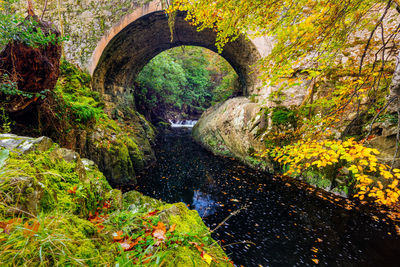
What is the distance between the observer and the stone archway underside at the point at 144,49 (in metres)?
7.69

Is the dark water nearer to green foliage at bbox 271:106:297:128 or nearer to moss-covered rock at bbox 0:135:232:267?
moss-covered rock at bbox 0:135:232:267

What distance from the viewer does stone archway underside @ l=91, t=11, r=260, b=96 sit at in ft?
25.2

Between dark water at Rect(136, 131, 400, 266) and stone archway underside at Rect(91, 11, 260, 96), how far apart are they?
5.17 meters

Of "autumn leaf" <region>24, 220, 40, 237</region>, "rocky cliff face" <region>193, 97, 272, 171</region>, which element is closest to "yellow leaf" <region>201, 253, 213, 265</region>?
"autumn leaf" <region>24, 220, 40, 237</region>

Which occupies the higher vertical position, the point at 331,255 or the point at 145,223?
the point at 145,223

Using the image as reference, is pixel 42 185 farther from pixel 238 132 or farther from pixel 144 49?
pixel 144 49

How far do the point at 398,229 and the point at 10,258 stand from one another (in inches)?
231

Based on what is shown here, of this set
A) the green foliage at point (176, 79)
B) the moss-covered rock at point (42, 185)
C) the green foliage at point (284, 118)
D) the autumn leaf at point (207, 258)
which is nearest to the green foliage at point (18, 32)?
the moss-covered rock at point (42, 185)

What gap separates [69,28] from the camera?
24.4 ft

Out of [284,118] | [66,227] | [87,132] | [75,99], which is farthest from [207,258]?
[284,118]

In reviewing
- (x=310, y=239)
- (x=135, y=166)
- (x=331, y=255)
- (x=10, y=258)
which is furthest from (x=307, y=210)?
(x=135, y=166)

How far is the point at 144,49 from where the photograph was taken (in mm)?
9797

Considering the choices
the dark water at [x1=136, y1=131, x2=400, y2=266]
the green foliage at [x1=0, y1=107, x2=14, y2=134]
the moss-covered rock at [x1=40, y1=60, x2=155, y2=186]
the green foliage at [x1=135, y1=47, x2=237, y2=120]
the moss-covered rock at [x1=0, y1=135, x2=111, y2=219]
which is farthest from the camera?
the green foliage at [x1=135, y1=47, x2=237, y2=120]

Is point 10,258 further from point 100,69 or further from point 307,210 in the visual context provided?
point 100,69
